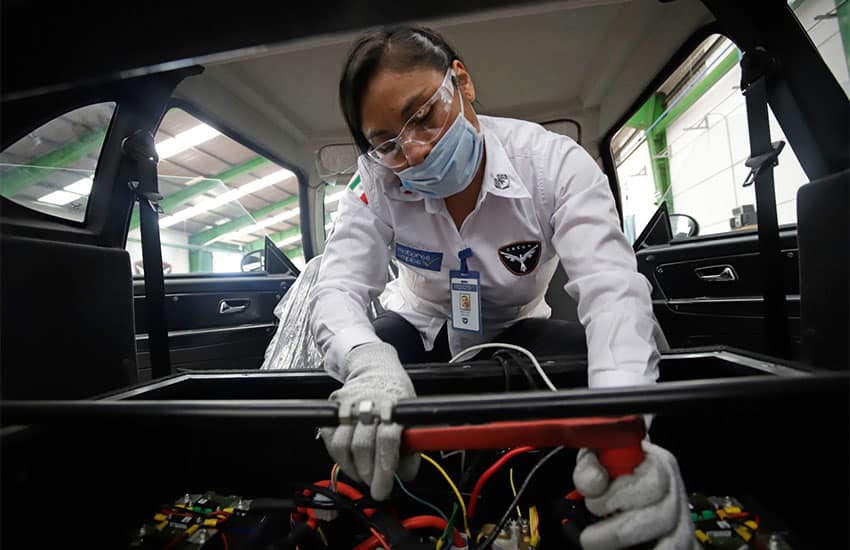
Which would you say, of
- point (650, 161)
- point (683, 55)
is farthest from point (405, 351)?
point (650, 161)

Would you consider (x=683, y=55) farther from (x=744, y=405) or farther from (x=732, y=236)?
(x=744, y=405)

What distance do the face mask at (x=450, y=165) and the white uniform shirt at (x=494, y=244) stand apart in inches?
2.5

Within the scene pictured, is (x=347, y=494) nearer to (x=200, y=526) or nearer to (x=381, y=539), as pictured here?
(x=381, y=539)

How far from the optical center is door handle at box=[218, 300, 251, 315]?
204 centimetres

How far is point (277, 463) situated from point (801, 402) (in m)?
0.98

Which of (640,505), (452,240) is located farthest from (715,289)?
(640,505)

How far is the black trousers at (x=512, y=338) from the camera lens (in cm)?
99

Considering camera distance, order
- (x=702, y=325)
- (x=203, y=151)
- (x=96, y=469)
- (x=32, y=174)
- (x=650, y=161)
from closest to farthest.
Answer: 1. (x=96, y=469)
2. (x=32, y=174)
3. (x=702, y=325)
4. (x=650, y=161)
5. (x=203, y=151)

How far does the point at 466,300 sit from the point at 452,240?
0.18 meters

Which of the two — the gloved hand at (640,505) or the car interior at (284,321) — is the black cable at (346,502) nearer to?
the car interior at (284,321)

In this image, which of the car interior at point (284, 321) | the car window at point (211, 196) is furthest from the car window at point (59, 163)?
the car window at point (211, 196)

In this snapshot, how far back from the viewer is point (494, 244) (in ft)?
3.53

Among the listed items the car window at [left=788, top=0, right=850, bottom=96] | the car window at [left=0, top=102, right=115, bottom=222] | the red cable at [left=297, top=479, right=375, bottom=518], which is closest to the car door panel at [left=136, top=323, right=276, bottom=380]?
the car window at [left=0, top=102, right=115, bottom=222]

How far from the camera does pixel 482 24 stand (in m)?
1.82
